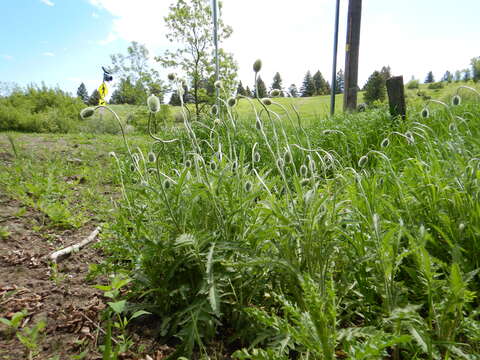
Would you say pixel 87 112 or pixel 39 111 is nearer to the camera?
pixel 87 112

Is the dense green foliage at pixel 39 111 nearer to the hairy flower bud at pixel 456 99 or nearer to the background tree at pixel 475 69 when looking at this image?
the hairy flower bud at pixel 456 99

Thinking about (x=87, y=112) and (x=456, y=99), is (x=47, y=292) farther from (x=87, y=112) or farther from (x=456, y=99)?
(x=456, y=99)

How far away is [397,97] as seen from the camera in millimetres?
3990

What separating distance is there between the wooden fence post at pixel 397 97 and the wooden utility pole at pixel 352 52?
2145mm

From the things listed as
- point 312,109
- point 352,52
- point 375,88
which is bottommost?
point 312,109

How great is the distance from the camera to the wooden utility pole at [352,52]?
6283 millimetres

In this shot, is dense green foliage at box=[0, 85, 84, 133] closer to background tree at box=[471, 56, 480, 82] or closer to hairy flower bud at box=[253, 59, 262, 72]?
hairy flower bud at box=[253, 59, 262, 72]

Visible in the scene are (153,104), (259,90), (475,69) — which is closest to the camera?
(153,104)

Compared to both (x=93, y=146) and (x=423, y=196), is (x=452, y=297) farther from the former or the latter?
(x=93, y=146)

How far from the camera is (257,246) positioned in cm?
123

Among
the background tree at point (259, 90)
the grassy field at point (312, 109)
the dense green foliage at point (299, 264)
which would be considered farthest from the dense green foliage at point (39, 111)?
the dense green foliage at point (299, 264)

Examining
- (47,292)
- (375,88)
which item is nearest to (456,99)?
(47,292)

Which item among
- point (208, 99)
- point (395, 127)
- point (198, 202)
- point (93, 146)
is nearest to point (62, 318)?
point (198, 202)

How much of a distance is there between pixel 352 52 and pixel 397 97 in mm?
2940
